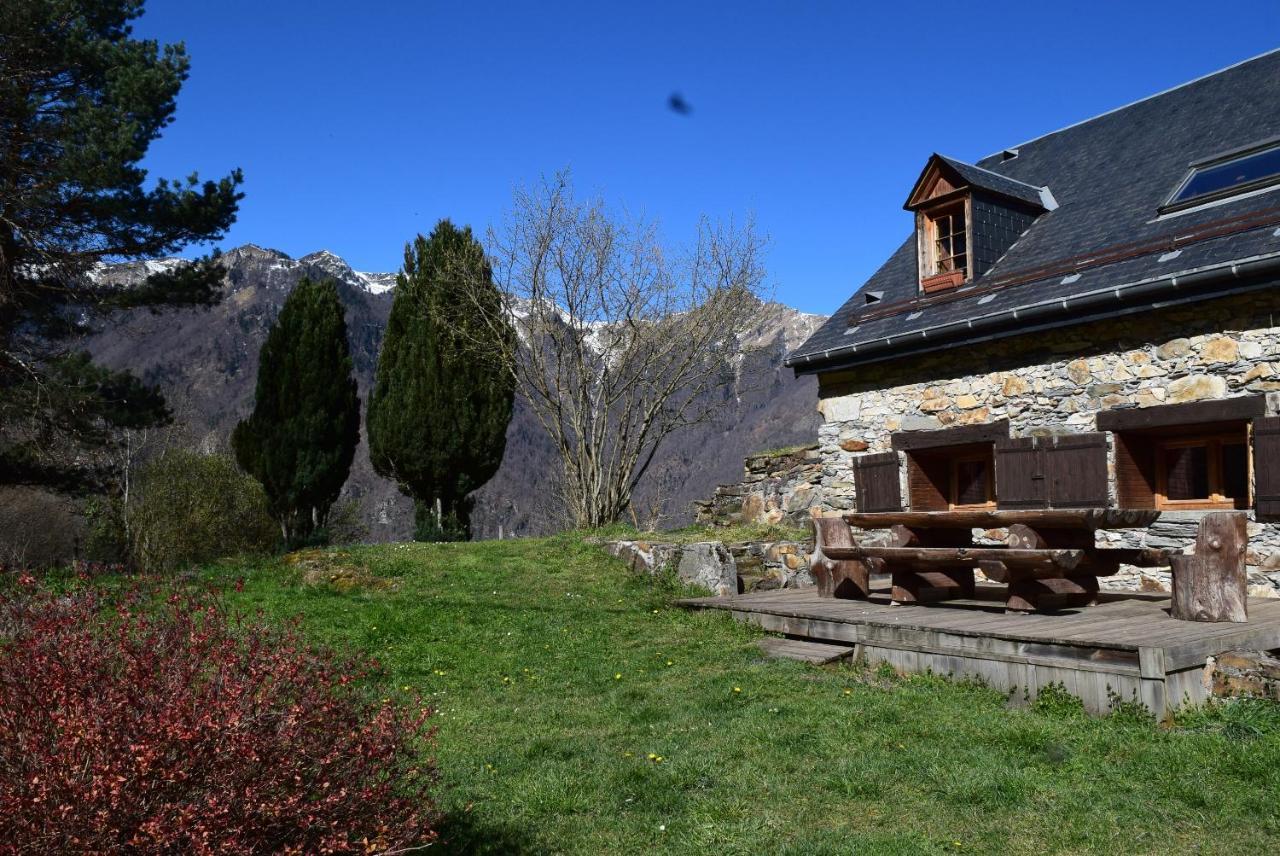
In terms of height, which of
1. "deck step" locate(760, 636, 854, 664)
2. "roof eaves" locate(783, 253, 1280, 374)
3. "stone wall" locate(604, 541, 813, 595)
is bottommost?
"deck step" locate(760, 636, 854, 664)

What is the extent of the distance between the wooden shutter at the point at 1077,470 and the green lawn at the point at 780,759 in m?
4.13

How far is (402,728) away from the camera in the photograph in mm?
3660

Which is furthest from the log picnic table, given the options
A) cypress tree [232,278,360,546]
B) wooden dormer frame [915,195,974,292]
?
cypress tree [232,278,360,546]

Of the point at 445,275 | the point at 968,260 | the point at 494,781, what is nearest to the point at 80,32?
the point at 445,275

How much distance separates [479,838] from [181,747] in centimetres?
189

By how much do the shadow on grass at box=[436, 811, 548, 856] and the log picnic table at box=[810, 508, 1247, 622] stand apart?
14.5ft

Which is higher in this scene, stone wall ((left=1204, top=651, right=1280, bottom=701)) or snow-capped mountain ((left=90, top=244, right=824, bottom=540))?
snow-capped mountain ((left=90, top=244, right=824, bottom=540))

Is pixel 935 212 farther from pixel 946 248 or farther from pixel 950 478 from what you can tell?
pixel 950 478

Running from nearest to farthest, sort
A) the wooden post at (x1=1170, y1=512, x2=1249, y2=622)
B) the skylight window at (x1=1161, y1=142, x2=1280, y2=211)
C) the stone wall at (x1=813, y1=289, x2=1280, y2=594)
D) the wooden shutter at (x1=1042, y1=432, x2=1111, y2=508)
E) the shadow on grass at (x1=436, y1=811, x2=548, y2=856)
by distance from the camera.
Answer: the shadow on grass at (x1=436, y1=811, x2=548, y2=856) < the wooden post at (x1=1170, y1=512, x2=1249, y2=622) < the stone wall at (x1=813, y1=289, x2=1280, y2=594) < the skylight window at (x1=1161, y1=142, x2=1280, y2=211) < the wooden shutter at (x1=1042, y1=432, x2=1111, y2=508)

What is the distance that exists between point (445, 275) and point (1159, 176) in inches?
516

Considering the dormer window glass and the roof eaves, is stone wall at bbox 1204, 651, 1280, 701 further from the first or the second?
the dormer window glass

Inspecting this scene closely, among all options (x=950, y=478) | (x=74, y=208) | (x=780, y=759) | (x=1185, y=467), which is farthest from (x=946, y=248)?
(x=74, y=208)

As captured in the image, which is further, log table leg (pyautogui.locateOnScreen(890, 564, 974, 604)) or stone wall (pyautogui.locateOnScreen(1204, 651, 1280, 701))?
log table leg (pyautogui.locateOnScreen(890, 564, 974, 604))

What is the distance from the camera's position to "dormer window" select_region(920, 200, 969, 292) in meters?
12.4
